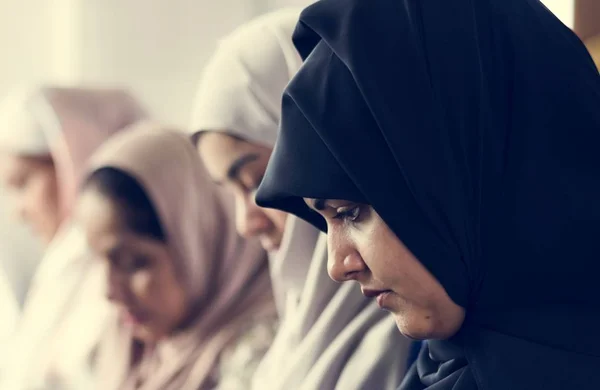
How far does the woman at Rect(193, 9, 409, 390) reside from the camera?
91cm

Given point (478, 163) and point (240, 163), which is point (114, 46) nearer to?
point (240, 163)

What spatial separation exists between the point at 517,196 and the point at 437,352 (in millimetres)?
158

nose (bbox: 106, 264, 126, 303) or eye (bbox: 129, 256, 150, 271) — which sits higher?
eye (bbox: 129, 256, 150, 271)

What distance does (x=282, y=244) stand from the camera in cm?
106

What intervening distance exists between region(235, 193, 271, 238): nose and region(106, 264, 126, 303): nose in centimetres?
31

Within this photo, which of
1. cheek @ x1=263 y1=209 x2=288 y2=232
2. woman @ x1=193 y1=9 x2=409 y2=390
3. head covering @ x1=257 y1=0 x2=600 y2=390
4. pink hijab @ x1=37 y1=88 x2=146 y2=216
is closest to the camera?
head covering @ x1=257 y1=0 x2=600 y2=390

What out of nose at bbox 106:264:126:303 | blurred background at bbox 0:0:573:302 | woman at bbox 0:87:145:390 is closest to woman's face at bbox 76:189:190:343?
nose at bbox 106:264:126:303

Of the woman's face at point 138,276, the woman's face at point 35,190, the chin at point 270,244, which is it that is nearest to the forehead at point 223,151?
the chin at point 270,244

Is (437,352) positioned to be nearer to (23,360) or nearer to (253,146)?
(253,146)

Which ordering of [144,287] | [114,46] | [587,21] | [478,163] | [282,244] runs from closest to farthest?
[478,163]
[587,21]
[282,244]
[144,287]
[114,46]

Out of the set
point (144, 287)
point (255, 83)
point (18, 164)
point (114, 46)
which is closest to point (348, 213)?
point (255, 83)

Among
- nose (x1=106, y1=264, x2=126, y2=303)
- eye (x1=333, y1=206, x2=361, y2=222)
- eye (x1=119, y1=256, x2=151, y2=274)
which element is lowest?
nose (x1=106, y1=264, x2=126, y2=303)

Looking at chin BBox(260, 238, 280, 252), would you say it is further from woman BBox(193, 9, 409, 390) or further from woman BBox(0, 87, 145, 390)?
woman BBox(0, 87, 145, 390)

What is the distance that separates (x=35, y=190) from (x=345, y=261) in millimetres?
1084
